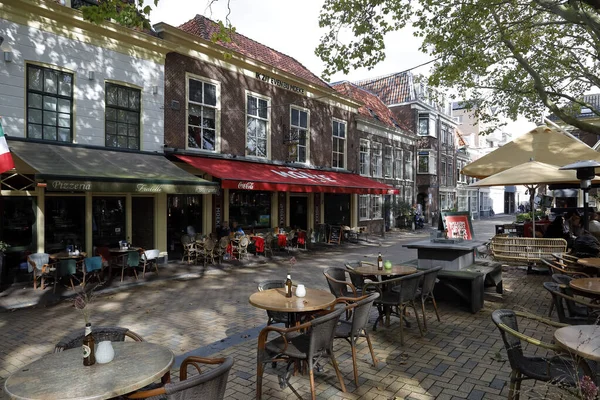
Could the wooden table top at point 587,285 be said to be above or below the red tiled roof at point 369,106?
below

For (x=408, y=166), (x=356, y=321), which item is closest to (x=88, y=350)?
(x=356, y=321)

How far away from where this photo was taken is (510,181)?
7.78 metres

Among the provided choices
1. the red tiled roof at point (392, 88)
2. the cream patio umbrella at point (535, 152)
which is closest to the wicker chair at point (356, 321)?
the cream patio umbrella at point (535, 152)

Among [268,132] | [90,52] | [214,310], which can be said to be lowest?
[214,310]

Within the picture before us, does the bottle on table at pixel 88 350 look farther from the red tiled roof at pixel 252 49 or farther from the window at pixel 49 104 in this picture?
the red tiled roof at pixel 252 49

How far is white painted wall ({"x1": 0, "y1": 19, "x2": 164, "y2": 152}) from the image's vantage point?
820 centimetres

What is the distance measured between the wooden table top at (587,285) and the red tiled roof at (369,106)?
57.0 feet

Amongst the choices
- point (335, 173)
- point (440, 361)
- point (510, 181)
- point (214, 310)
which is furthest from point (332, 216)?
point (440, 361)

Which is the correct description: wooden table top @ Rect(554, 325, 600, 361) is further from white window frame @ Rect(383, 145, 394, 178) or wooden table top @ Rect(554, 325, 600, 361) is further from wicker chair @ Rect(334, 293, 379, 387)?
white window frame @ Rect(383, 145, 394, 178)

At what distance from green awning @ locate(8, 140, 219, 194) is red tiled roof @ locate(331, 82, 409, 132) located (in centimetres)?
1374

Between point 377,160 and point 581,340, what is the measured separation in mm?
19967

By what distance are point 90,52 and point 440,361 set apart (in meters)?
10.3

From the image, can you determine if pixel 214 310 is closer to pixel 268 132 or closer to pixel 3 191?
pixel 3 191

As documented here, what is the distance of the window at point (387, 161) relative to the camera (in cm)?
2286
